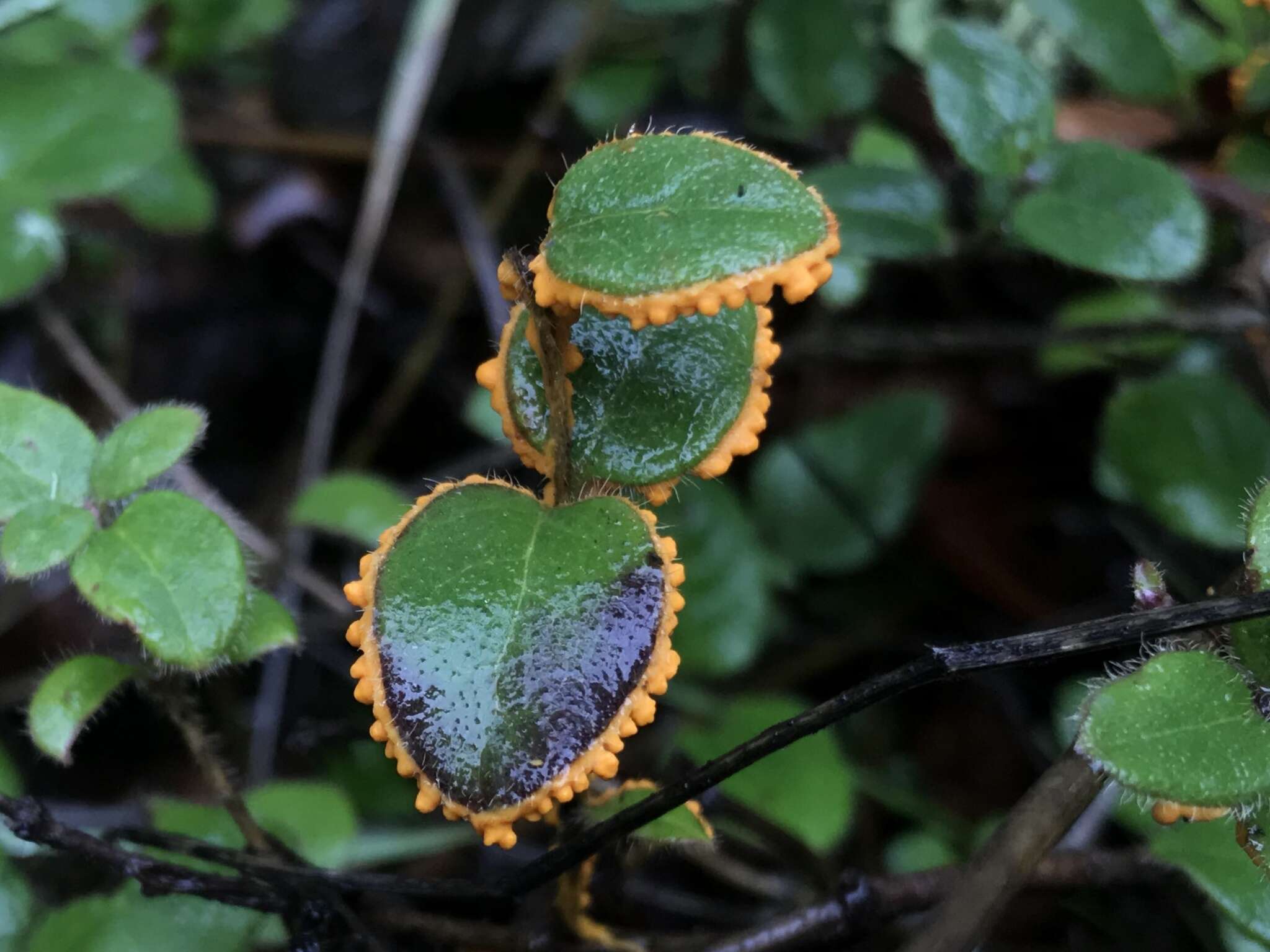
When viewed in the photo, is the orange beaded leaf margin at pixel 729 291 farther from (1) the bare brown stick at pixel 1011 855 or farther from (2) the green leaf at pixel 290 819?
(2) the green leaf at pixel 290 819

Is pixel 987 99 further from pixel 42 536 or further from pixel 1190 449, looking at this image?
pixel 42 536

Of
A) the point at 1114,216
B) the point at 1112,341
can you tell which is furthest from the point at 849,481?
the point at 1114,216

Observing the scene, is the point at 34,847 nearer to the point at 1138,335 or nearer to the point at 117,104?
the point at 117,104

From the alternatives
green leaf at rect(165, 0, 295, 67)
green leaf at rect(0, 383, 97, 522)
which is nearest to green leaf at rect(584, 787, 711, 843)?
green leaf at rect(0, 383, 97, 522)

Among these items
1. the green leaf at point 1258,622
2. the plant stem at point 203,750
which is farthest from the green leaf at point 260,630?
the green leaf at point 1258,622

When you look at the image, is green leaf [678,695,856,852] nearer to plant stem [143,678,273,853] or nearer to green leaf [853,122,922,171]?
plant stem [143,678,273,853]

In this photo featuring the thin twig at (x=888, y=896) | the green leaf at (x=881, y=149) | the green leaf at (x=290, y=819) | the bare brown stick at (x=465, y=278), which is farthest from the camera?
the bare brown stick at (x=465, y=278)
